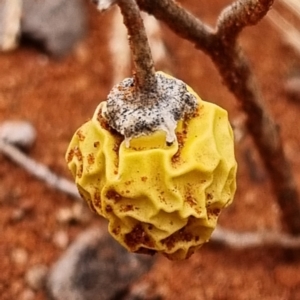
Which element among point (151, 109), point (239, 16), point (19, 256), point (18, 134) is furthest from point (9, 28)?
point (151, 109)

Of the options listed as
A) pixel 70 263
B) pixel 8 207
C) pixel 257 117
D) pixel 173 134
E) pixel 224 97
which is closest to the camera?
pixel 173 134

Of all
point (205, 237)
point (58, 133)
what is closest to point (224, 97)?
point (58, 133)

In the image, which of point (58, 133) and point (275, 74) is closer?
point (58, 133)

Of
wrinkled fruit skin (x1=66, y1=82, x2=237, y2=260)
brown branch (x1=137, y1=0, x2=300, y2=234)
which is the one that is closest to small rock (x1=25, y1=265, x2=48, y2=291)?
brown branch (x1=137, y1=0, x2=300, y2=234)

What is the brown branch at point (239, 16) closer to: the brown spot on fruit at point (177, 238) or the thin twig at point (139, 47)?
the thin twig at point (139, 47)

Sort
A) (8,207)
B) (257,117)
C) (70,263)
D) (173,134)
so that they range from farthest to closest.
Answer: (8,207) < (70,263) < (257,117) < (173,134)

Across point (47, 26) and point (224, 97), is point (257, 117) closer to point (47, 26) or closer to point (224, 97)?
point (224, 97)

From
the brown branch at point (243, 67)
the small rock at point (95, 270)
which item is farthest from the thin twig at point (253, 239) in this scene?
the small rock at point (95, 270)
